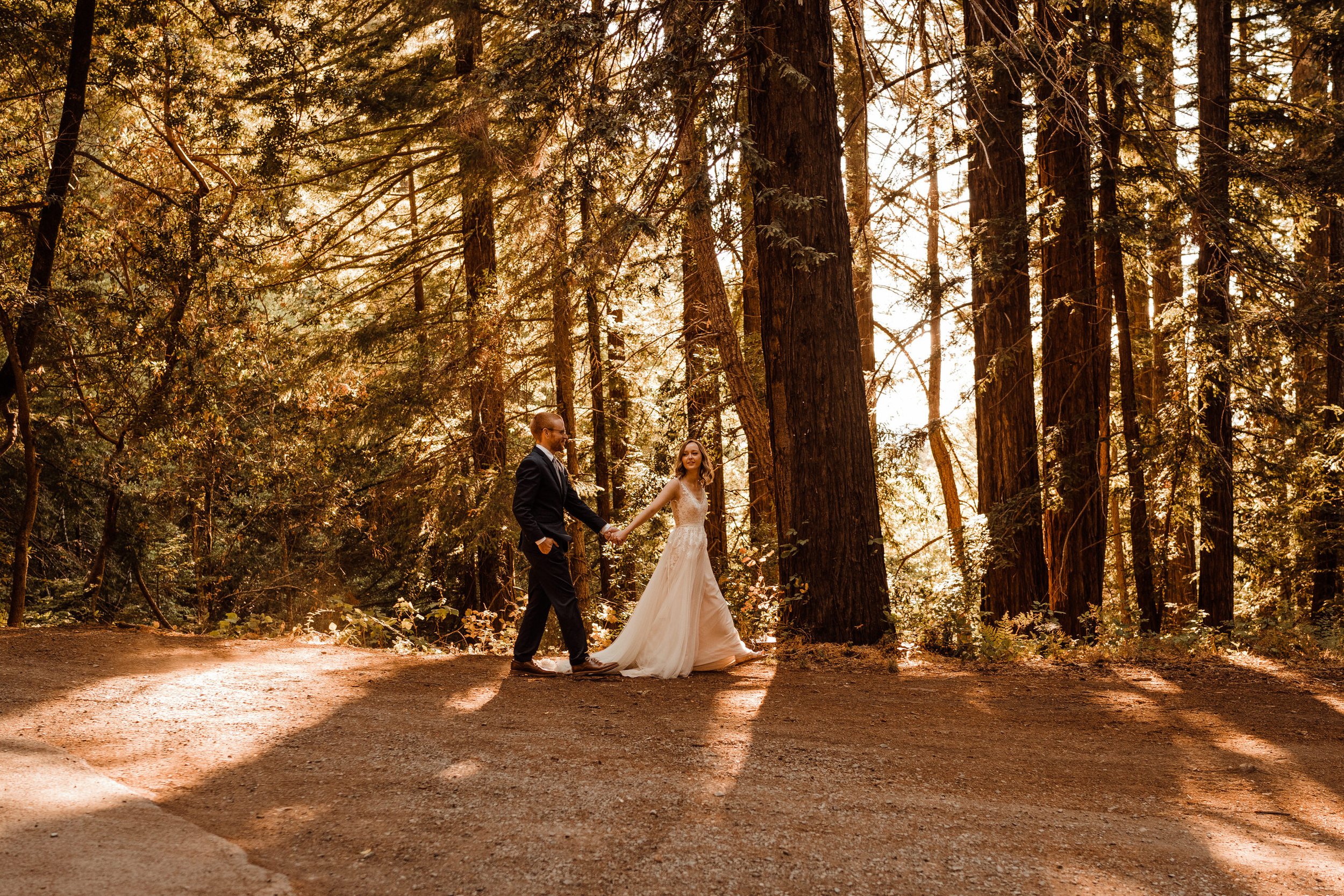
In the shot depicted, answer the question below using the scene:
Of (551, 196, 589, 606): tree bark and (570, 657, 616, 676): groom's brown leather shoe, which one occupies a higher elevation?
(551, 196, 589, 606): tree bark

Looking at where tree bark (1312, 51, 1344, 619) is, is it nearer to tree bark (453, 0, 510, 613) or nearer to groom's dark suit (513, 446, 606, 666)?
groom's dark suit (513, 446, 606, 666)

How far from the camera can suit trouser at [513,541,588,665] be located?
7648 millimetres

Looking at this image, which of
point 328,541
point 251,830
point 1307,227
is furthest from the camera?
point 328,541

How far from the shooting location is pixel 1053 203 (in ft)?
39.0

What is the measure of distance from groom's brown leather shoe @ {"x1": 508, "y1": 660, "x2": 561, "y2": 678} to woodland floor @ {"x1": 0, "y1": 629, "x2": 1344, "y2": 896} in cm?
15

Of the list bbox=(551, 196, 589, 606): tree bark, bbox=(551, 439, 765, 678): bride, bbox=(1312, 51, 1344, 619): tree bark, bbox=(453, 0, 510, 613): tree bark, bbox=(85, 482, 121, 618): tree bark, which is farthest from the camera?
bbox=(551, 196, 589, 606): tree bark

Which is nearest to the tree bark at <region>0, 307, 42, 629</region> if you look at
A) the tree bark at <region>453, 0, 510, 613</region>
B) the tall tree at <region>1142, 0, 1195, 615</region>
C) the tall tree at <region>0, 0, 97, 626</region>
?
the tall tree at <region>0, 0, 97, 626</region>

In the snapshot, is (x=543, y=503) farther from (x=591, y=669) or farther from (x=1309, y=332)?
(x=1309, y=332)

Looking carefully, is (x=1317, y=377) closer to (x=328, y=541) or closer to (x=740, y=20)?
(x=740, y=20)

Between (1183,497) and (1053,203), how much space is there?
408 cm

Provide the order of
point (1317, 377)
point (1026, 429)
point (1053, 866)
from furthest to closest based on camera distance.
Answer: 1. point (1317, 377)
2. point (1026, 429)
3. point (1053, 866)

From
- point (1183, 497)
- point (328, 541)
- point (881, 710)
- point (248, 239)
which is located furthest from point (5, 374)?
point (1183, 497)

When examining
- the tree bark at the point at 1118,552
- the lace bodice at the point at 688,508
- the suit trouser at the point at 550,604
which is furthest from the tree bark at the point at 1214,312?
the suit trouser at the point at 550,604

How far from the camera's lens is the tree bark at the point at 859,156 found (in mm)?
9227
